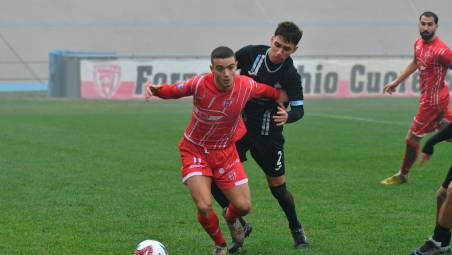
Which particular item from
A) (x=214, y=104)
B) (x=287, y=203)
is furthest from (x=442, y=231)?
(x=214, y=104)

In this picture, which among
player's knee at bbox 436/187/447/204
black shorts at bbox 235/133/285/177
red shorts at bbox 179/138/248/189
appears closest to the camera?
red shorts at bbox 179/138/248/189

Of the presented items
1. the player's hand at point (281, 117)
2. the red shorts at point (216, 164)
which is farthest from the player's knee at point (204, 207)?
the player's hand at point (281, 117)

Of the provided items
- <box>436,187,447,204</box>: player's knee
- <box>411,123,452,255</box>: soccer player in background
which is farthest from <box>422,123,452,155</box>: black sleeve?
<box>411,123,452,255</box>: soccer player in background

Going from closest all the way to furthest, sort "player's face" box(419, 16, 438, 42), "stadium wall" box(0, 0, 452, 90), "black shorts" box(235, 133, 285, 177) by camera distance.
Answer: "black shorts" box(235, 133, 285, 177) < "player's face" box(419, 16, 438, 42) < "stadium wall" box(0, 0, 452, 90)

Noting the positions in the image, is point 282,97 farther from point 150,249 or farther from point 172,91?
point 150,249

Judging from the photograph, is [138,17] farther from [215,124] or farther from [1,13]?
[215,124]

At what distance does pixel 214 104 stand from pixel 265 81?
79 cm

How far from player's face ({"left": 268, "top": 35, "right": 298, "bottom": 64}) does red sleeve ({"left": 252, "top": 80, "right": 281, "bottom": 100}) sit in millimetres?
323

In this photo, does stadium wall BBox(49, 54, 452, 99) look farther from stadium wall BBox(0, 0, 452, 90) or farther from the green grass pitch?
the green grass pitch

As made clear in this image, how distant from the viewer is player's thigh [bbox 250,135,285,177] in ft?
27.8

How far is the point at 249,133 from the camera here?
8.53 metres

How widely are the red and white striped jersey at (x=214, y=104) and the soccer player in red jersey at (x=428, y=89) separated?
4.87 metres

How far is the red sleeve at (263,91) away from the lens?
7906 mm

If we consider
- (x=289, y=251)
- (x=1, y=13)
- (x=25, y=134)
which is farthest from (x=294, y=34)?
(x=1, y=13)
